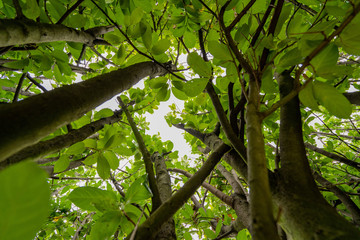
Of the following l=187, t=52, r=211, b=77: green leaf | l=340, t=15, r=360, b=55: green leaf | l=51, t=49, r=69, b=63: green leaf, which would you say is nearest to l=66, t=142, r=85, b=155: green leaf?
l=51, t=49, r=69, b=63: green leaf

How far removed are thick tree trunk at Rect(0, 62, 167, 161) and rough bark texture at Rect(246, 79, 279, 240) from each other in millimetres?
404

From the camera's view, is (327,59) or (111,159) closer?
(327,59)

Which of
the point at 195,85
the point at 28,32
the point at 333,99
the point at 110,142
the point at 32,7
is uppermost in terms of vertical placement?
the point at 32,7

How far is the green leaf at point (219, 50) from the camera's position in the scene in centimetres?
65

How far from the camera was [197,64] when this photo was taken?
725 mm

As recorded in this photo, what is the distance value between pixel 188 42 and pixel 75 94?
79 centimetres

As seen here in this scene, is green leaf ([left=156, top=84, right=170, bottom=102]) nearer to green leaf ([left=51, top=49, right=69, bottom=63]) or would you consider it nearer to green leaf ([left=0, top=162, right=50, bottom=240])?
green leaf ([left=51, top=49, right=69, bottom=63])

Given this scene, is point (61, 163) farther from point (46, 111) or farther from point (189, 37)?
point (189, 37)

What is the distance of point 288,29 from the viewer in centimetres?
75

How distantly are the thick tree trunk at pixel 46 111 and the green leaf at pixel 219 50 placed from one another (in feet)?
1.15

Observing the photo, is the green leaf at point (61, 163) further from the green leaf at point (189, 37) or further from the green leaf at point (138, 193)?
the green leaf at point (189, 37)

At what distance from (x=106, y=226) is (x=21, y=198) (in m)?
0.55

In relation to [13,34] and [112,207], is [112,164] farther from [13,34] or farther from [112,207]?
[13,34]

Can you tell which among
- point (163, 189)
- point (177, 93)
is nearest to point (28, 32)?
point (177, 93)
